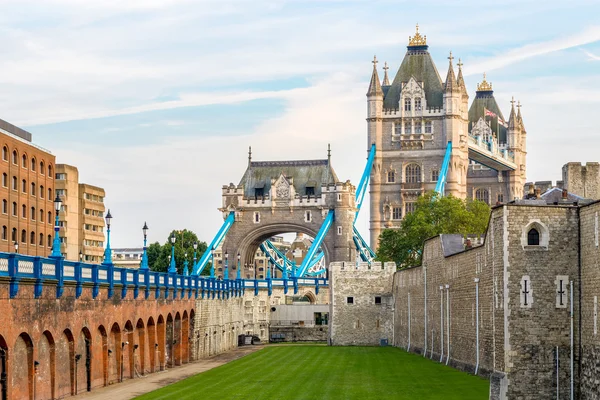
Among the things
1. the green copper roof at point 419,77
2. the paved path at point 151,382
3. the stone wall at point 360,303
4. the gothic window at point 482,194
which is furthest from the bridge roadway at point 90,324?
the gothic window at point 482,194

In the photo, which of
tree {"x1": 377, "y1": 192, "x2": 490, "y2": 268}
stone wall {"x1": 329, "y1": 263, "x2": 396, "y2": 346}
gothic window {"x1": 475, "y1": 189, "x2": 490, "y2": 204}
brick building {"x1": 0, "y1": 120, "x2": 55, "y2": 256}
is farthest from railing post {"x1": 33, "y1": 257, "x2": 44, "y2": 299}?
gothic window {"x1": 475, "y1": 189, "x2": 490, "y2": 204}

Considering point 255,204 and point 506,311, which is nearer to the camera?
point 506,311

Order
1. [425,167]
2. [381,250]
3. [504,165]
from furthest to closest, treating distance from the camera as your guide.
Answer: [504,165] < [425,167] < [381,250]

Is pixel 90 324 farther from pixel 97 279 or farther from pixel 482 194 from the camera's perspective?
pixel 482 194

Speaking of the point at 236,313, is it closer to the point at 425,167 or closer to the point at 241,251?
the point at 241,251

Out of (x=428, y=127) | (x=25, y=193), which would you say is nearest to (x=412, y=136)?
(x=428, y=127)

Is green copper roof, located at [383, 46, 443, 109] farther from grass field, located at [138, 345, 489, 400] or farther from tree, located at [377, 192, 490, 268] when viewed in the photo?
grass field, located at [138, 345, 489, 400]

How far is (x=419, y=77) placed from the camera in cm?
17225

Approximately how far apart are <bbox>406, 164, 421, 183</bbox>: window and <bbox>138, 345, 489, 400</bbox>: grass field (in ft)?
287

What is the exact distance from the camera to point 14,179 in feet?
371

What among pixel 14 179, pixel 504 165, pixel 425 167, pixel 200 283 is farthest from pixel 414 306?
→ pixel 504 165

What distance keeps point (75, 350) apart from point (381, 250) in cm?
7820

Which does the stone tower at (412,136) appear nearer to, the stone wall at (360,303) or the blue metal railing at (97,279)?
the stone wall at (360,303)

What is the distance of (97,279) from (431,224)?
220 feet
